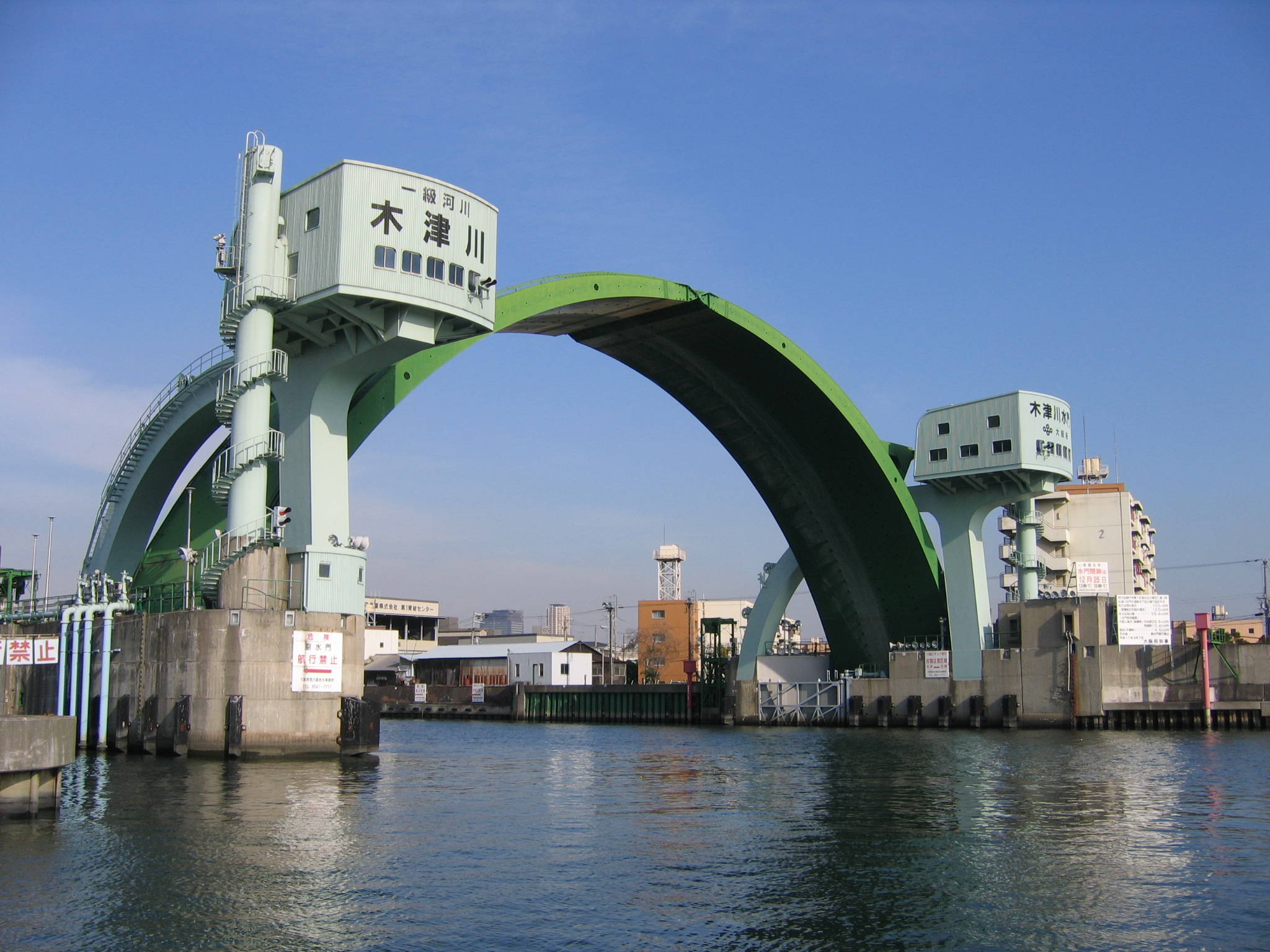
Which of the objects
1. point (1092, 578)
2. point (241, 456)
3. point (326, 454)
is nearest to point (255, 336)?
point (241, 456)

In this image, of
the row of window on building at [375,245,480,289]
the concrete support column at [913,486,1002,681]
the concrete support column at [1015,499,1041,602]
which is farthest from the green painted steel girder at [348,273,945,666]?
the row of window on building at [375,245,480,289]

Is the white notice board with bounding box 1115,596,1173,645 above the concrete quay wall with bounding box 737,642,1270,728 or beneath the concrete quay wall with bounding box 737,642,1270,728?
above

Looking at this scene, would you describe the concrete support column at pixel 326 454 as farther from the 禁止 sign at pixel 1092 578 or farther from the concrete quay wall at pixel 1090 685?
the 禁止 sign at pixel 1092 578

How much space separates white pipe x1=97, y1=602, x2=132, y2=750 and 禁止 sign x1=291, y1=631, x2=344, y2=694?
833cm

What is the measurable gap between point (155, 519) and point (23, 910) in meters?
41.3

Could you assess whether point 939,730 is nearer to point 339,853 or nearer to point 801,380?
point 801,380

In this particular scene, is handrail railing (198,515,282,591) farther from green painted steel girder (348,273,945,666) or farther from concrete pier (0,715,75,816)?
concrete pier (0,715,75,816)

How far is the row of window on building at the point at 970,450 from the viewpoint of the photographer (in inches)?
2554

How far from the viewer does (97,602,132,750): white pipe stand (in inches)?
1661

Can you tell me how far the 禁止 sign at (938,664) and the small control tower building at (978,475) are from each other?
46cm

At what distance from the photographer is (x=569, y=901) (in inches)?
703

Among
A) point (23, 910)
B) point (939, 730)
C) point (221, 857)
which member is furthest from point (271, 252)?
point (939, 730)

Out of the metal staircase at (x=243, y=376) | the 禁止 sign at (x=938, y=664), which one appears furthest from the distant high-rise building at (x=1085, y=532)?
the metal staircase at (x=243, y=376)

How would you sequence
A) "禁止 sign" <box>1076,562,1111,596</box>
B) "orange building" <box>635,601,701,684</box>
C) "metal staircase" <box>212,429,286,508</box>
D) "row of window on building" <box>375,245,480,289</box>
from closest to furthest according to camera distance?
"row of window on building" <box>375,245,480,289</box>
"metal staircase" <box>212,429,286,508</box>
"禁止 sign" <box>1076,562,1111,596</box>
"orange building" <box>635,601,701,684</box>
